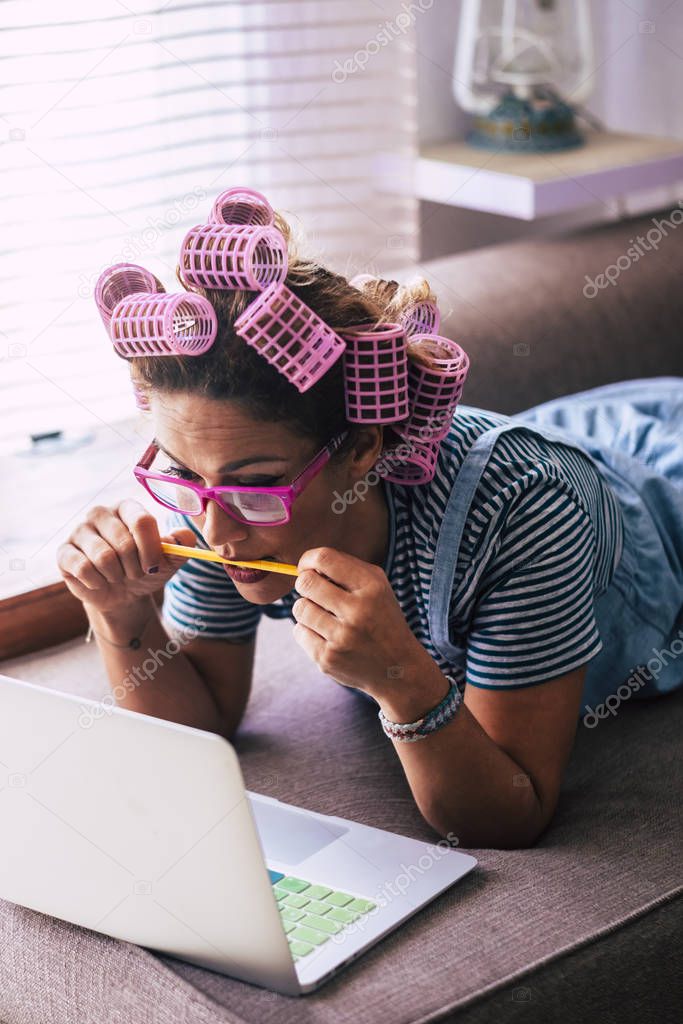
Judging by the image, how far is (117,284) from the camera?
112 centimetres

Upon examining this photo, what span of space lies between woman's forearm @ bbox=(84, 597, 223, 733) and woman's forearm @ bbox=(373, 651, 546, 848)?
1.00 ft

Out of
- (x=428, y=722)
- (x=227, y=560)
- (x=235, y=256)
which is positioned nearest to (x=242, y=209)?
(x=235, y=256)

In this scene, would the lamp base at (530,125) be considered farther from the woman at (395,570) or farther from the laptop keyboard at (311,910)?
the laptop keyboard at (311,910)

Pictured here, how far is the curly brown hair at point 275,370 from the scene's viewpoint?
1028 mm

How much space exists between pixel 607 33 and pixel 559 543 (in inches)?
71.2

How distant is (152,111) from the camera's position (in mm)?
1898

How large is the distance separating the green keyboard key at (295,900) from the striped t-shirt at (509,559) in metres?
0.26

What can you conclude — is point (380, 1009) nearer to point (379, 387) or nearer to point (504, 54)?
point (379, 387)

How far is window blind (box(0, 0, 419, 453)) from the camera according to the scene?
1.75 meters

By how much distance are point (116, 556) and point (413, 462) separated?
29cm
